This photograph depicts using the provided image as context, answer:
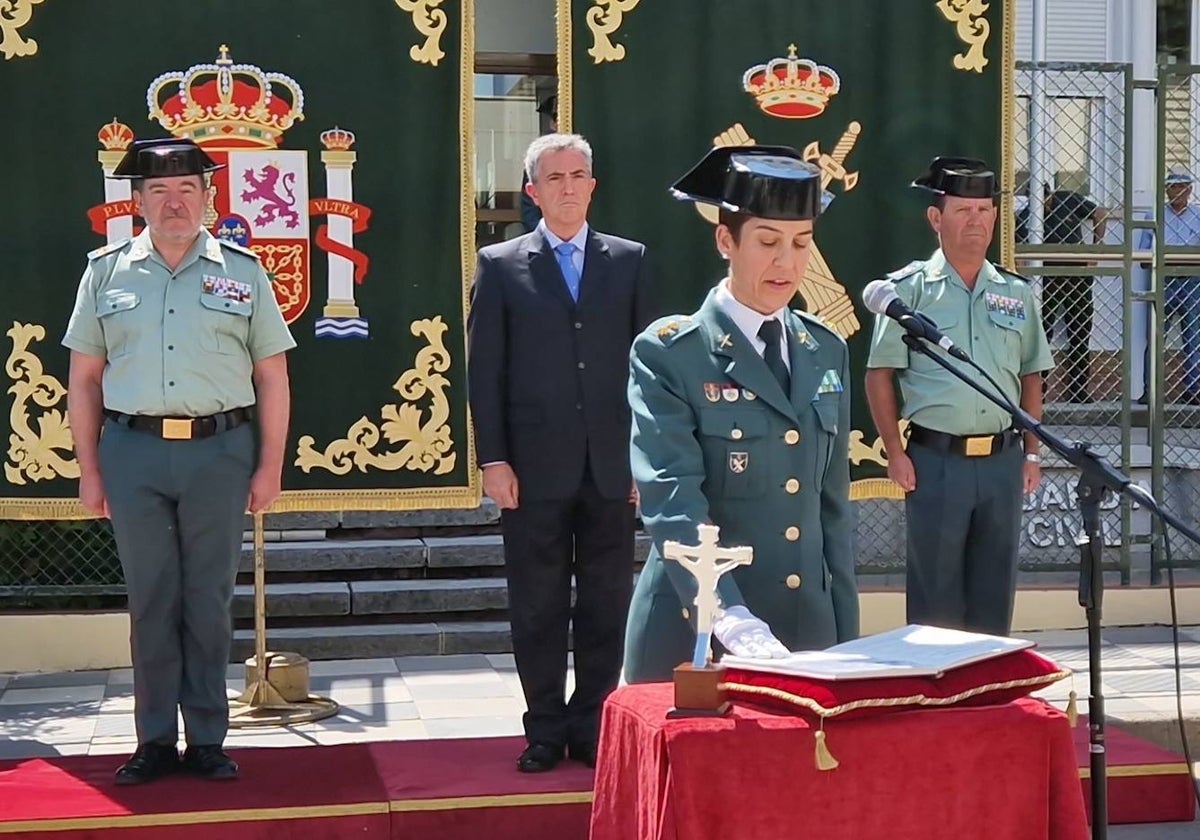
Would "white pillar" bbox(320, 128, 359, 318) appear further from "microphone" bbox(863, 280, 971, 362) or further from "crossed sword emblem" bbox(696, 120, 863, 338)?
"microphone" bbox(863, 280, 971, 362)

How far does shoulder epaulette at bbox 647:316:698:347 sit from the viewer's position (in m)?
3.20

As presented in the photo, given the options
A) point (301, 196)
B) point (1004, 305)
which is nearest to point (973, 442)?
point (1004, 305)

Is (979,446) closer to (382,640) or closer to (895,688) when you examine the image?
(895,688)

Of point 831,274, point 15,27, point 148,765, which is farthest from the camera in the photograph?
point 831,274

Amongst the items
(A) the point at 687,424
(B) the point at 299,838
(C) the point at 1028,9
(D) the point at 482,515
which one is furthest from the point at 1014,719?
(C) the point at 1028,9

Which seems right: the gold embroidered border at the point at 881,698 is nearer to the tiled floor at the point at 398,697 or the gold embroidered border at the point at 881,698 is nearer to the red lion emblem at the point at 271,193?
the tiled floor at the point at 398,697

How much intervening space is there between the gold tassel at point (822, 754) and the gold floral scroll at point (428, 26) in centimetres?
445

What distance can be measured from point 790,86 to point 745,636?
4483mm

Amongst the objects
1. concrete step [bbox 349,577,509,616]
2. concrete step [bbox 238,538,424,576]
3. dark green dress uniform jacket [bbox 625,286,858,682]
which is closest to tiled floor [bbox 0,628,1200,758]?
concrete step [bbox 349,577,509,616]

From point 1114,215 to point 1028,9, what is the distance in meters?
5.32

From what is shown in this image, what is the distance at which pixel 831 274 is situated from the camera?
23.2ft

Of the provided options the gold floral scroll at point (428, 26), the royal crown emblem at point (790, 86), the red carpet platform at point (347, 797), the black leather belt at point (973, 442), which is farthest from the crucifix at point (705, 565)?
the royal crown emblem at point (790, 86)

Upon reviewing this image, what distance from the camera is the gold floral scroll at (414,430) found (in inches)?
262

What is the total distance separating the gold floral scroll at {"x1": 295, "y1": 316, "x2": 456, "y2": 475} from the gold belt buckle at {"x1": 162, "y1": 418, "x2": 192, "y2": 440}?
6.05 ft
